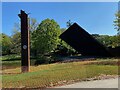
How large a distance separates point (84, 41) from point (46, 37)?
1094 centimetres

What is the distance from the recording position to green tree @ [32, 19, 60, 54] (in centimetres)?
4584

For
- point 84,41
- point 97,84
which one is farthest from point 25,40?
point 84,41

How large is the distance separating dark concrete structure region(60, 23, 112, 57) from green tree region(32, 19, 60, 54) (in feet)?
27.5

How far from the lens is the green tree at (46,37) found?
4584 centimetres

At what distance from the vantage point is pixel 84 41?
36531mm

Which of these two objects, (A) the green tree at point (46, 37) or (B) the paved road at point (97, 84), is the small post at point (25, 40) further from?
(A) the green tree at point (46, 37)

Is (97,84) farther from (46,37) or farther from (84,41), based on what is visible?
(46,37)

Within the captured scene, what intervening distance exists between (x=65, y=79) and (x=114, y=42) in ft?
95.5

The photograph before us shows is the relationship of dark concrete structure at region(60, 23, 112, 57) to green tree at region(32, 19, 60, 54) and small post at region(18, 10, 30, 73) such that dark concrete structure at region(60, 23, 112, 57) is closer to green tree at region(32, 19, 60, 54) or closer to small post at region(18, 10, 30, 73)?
green tree at region(32, 19, 60, 54)

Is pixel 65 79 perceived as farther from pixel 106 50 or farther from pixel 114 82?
pixel 106 50

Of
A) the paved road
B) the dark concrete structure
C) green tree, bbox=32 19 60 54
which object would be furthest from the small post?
green tree, bbox=32 19 60 54

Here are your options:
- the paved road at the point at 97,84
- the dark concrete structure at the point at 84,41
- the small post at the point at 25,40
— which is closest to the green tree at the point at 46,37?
the dark concrete structure at the point at 84,41

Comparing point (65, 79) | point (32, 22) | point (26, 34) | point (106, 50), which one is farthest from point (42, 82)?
point (32, 22)

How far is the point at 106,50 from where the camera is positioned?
1362 inches
